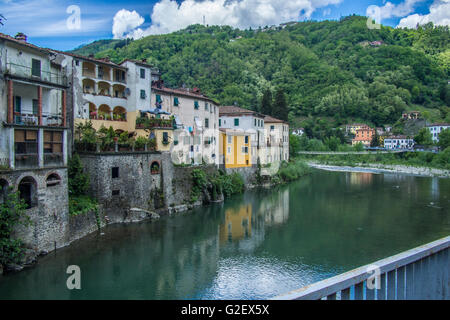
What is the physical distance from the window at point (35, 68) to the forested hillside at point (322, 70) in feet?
230

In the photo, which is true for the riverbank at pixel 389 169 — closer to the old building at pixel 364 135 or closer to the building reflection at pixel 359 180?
the building reflection at pixel 359 180

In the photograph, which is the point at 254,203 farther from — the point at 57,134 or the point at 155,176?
the point at 57,134

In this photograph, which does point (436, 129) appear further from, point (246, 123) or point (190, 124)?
point (190, 124)

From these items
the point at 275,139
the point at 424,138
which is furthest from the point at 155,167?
the point at 424,138

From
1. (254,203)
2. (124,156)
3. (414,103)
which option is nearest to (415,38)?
(414,103)

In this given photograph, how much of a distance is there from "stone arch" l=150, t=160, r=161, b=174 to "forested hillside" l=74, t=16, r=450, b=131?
62.6m

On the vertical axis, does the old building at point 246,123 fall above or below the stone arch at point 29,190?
above

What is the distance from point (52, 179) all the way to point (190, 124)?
18.4 m

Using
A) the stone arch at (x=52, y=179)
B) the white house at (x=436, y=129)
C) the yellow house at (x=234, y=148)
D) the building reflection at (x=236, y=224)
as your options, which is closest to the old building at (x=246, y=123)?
the yellow house at (x=234, y=148)

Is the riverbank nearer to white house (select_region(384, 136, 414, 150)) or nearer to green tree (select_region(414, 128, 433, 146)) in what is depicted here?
green tree (select_region(414, 128, 433, 146))

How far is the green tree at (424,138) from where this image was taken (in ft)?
278

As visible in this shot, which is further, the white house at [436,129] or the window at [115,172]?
the white house at [436,129]

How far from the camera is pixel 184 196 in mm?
31531

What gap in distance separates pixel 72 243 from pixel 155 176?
9586mm
